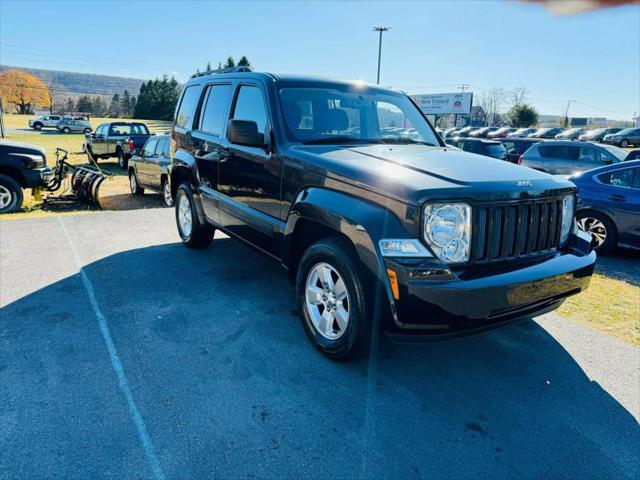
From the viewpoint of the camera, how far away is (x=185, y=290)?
4.61 metres

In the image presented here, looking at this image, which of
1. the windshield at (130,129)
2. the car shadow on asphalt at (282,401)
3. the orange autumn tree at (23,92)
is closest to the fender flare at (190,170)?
the car shadow on asphalt at (282,401)

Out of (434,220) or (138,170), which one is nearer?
(434,220)

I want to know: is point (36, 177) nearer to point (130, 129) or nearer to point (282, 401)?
point (282, 401)

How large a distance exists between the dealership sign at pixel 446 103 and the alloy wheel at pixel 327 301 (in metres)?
51.2

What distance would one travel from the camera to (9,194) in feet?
29.2

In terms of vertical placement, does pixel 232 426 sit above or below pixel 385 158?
below

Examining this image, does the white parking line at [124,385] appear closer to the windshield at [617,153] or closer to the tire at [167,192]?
the tire at [167,192]

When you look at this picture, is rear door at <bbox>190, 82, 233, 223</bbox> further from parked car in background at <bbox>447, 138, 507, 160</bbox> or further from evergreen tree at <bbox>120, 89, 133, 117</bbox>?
evergreen tree at <bbox>120, 89, 133, 117</bbox>

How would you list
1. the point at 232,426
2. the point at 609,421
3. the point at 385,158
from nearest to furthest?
the point at 232,426 < the point at 609,421 < the point at 385,158

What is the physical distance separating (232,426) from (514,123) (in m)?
67.8

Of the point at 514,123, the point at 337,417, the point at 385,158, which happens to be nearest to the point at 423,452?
the point at 337,417

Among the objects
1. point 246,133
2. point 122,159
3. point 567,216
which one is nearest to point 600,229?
point 567,216

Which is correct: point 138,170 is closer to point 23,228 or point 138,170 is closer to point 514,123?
point 23,228

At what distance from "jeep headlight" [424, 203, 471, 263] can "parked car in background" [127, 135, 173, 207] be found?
28.8ft
